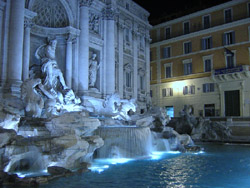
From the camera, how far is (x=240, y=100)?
25031 mm

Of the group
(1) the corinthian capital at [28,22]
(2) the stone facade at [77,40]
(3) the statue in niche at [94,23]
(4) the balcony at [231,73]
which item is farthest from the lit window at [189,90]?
(1) the corinthian capital at [28,22]

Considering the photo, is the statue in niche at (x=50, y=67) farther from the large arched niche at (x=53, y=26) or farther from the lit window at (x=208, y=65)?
the lit window at (x=208, y=65)

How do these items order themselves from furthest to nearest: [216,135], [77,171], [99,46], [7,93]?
[216,135] < [99,46] < [7,93] < [77,171]

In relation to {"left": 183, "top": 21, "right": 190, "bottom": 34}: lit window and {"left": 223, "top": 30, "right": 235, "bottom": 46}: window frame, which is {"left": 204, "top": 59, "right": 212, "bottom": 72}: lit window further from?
{"left": 183, "top": 21, "right": 190, "bottom": 34}: lit window

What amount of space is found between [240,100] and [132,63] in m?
10.3

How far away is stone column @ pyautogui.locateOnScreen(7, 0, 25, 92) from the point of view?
1303cm

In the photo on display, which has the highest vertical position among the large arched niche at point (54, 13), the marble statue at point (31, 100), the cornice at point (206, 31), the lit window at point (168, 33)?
the lit window at point (168, 33)

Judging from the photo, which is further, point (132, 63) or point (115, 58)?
point (132, 63)

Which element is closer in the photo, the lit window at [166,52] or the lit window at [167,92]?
the lit window at [167,92]

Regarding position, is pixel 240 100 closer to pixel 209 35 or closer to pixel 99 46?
pixel 209 35

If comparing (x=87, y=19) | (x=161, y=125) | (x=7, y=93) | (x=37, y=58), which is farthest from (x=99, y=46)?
(x=7, y=93)

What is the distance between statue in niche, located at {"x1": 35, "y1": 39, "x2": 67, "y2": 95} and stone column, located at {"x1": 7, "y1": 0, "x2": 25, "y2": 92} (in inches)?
63.0

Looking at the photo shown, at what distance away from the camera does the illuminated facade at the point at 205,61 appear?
83.5 feet

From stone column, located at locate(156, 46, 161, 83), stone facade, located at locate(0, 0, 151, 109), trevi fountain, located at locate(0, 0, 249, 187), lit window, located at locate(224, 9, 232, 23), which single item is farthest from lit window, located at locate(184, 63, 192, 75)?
stone facade, located at locate(0, 0, 151, 109)
